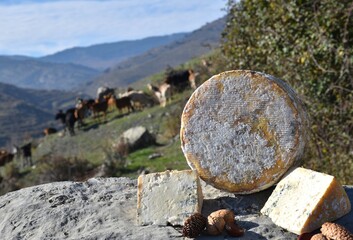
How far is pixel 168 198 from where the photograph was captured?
13.5ft

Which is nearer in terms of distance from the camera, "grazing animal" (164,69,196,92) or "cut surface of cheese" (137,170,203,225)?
"cut surface of cheese" (137,170,203,225)

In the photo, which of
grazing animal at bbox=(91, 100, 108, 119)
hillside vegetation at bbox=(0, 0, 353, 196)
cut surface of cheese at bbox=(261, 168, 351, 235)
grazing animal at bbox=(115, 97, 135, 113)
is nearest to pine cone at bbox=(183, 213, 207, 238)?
cut surface of cheese at bbox=(261, 168, 351, 235)

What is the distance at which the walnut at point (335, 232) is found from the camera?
11.3 feet

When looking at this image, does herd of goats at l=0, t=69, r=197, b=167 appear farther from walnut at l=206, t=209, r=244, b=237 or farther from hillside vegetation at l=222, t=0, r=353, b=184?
walnut at l=206, t=209, r=244, b=237

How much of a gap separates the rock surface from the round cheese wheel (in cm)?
21

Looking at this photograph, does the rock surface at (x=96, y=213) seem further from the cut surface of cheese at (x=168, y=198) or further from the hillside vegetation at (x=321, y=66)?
the hillside vegetation at (x=321, y=66)

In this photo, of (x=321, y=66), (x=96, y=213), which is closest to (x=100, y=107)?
(x=321, y=66)

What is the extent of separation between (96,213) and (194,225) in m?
0.97

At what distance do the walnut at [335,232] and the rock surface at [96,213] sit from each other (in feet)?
0.78

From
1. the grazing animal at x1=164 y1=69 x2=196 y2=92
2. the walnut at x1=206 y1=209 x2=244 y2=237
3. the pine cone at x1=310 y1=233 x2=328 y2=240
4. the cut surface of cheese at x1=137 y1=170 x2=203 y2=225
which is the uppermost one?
the cut surface of cheese at x1=137 y1=170 x2=203 y2=225

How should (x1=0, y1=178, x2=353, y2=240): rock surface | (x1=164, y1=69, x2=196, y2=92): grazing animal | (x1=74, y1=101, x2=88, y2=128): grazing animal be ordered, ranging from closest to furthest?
(x1=0, y1=178, x2=353, y2=240): rock surface, (x1=164, y1=69, x2=196, y2=92): grazing animal, (x1=74, y1=101, x2=88, y2=128): grazing animal

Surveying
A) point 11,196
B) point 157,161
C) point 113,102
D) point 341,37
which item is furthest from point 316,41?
point 113,102

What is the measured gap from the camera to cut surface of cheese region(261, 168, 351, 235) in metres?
3.69

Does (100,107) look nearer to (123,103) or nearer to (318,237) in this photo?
(123,103)
